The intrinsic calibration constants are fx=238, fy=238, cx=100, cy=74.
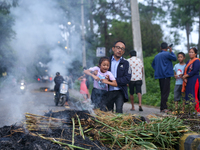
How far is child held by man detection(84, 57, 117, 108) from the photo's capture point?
4.23 metres

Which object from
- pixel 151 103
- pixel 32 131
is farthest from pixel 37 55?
pixel 151 103

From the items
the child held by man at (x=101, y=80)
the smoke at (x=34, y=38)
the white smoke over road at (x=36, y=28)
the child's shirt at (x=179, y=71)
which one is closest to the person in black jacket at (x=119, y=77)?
the child held by man at (x=101, y=80)

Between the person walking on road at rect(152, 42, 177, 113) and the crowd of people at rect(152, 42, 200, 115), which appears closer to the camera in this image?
the crowd of people at rect(152, 42, 200, 115)

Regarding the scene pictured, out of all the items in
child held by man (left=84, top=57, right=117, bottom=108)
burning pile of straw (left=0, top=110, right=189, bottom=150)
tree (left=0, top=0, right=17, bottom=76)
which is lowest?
burning pile of straw (left=0, top=110, right=189, bottom=150)

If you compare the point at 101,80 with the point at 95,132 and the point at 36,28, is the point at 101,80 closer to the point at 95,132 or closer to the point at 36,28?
the point at 95,132

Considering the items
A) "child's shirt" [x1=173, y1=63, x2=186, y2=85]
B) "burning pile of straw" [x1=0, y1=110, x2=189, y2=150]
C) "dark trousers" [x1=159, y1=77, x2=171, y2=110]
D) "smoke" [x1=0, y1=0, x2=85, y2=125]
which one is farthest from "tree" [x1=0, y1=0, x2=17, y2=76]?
"child's shirt" [x1=173, y1=63, x2=186, y2=85]

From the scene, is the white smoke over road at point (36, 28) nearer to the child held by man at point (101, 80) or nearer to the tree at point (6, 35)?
the tree at point (6, 35)

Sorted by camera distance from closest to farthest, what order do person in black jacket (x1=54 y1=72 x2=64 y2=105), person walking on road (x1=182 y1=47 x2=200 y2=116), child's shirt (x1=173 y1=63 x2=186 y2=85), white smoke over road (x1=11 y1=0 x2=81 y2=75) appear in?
white smoke over road (x1=11 y1=0 x2=81 y2=75)
person walking on road (x1=182 y1=47 x2=200 y2=116)
child's shirt (x1=173 y1=63 x2=186 y2=85)
person in black jacket (x1=54 y1=72 x2=64 y2=105)

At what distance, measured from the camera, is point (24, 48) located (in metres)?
4.74

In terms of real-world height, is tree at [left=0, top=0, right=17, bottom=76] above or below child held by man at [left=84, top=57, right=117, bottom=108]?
above

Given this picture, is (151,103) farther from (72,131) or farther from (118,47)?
(72,131)

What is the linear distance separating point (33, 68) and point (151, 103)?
5.50 m

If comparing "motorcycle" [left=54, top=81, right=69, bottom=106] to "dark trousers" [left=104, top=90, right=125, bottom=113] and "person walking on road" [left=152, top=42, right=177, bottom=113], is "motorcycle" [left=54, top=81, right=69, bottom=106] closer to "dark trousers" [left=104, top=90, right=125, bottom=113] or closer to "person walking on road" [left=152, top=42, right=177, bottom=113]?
"person walking on road" [left=152, top=42, right=177, bottom=113]

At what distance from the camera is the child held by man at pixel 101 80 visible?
13.9ft
